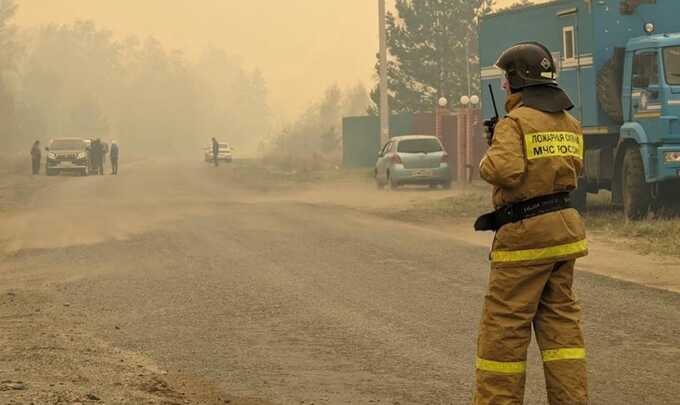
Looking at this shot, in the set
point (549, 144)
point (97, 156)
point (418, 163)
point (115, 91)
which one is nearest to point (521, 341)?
point (549, 144)

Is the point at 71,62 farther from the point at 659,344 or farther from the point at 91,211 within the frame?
the point at 659,344

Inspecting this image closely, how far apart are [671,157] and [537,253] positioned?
14.0 metres

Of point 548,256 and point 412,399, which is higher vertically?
point 548,256

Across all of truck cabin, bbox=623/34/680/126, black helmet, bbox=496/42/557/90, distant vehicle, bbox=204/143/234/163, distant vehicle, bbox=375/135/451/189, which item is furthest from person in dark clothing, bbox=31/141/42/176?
black helmet, bbox=496/42/557/90

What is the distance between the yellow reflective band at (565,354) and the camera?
568 cm

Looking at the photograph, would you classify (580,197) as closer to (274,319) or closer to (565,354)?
(274,319)

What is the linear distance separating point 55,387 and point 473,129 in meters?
30.5

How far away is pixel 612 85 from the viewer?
20672mm

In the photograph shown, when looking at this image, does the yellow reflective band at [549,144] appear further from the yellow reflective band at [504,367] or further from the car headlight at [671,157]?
the car headlight at [671,157]

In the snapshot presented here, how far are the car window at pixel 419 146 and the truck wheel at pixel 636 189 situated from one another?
559 inches

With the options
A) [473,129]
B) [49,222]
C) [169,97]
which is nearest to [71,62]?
[169,97]

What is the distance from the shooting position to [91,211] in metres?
26.7

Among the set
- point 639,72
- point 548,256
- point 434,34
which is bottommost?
point 548,256

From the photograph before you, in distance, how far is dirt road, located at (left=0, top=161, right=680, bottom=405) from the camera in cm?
775
